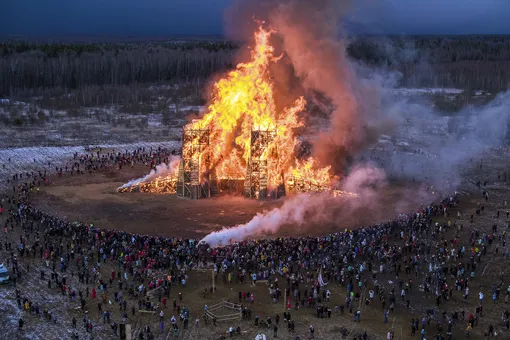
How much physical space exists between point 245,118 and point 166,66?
234 feet

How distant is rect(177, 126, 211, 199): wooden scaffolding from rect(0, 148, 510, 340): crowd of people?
30.2 ft

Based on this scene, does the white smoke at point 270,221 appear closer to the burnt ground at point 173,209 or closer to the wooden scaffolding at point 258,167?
the burnt ground at point 173,209

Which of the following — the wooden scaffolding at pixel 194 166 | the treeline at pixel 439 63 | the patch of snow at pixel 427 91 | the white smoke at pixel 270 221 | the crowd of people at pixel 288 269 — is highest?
the treeline at pixel 439 63

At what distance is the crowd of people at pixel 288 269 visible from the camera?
29.3 meters

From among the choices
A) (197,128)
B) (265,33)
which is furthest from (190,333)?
(265,33)

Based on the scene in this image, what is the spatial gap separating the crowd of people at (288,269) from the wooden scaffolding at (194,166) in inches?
363

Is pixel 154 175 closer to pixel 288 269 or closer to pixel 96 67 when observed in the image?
pixel 288 269

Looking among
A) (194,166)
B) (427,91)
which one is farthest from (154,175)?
(427,91)

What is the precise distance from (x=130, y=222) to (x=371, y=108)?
2572cm

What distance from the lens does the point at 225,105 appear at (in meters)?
49.5

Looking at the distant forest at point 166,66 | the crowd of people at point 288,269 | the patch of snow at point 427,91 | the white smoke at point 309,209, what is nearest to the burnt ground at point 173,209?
the white smoke at point 309,209

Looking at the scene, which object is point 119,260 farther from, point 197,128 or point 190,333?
point 197,128

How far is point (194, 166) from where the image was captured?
4712 cm

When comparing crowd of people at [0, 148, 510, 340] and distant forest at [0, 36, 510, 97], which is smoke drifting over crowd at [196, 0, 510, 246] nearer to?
crowd of people at [0, 148, 510, 340]
